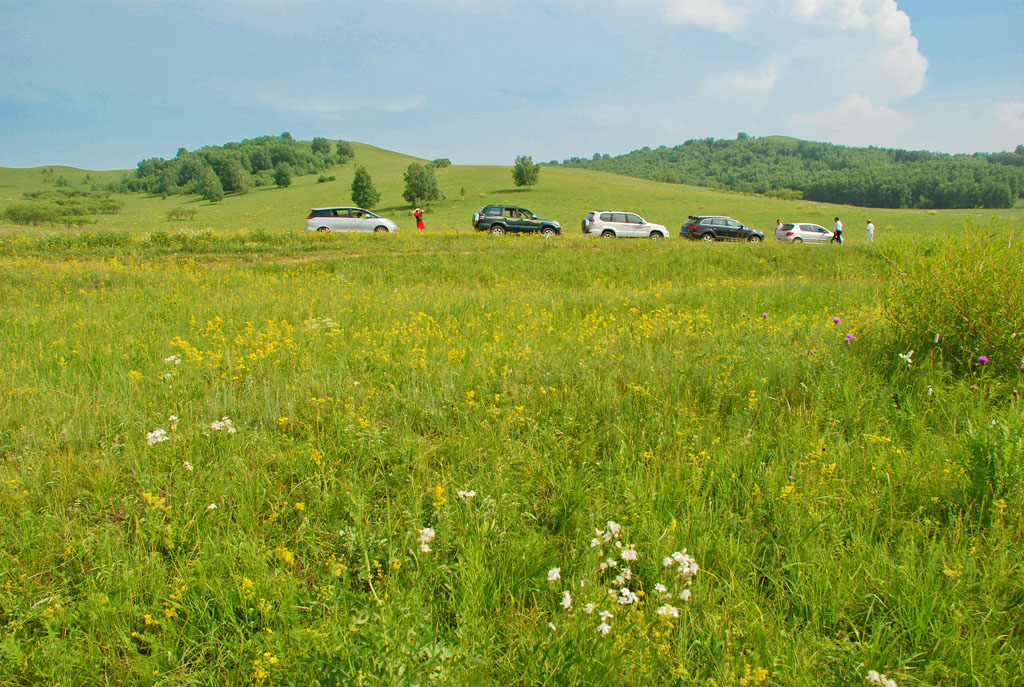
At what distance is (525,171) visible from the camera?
73312mm

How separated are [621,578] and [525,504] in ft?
2.87

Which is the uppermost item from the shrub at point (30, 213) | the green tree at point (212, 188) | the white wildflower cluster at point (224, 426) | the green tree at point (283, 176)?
the green tree at point (283, 176)

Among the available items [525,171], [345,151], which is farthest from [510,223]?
[345,151]

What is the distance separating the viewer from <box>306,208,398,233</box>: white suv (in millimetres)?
29906

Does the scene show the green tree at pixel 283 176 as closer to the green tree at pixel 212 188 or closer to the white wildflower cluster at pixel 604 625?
the green tree at pixel 212 188

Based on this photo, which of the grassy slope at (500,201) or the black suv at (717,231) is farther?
the grassy slope at (500,201)

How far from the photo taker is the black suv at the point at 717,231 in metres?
29.8

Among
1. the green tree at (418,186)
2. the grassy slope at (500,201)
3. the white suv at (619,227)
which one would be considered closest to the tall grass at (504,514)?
the white suv at (619,227)

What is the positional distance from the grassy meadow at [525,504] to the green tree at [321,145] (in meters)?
142

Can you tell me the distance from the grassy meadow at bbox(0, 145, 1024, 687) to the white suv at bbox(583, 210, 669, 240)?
2400cm

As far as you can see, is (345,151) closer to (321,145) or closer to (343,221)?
(321,145)

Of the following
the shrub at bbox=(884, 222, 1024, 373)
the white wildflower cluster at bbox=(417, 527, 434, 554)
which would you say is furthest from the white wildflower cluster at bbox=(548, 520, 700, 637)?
the shrub at bbox=(884, 222, 1024, 373)

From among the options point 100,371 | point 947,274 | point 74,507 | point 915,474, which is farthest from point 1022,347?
point 100,371

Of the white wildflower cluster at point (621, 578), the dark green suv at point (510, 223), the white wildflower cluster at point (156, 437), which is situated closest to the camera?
the white wildflower cluster at point (621, 578)
